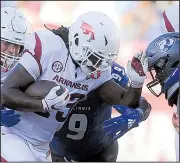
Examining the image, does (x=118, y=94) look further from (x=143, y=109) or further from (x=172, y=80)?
(x=172, y=80)

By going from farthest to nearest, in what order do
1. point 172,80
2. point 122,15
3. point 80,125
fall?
point 122,15, point 80,125, point 172,80

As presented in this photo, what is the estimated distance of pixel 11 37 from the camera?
247cm

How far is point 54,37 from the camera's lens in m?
1.98

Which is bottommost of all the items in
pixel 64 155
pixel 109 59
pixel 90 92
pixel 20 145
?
pixel 64 155

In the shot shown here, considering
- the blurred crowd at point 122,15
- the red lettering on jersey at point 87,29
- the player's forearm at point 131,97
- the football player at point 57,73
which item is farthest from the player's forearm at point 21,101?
the blurred crowd at point 122,15

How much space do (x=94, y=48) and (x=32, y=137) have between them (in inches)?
15.4

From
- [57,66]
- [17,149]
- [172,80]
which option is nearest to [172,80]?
[172,80]

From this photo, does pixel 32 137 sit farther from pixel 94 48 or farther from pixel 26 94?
pixel 94 48

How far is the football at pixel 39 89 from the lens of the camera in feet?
6.17

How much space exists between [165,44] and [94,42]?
9.1 inches

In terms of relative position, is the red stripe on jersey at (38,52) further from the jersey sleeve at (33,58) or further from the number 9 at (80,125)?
the number 9 at (80,125)

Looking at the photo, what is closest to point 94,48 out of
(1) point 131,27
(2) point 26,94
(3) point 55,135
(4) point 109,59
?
(4) point 109,59

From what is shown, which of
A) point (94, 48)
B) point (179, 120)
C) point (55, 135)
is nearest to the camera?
point (179, 120)

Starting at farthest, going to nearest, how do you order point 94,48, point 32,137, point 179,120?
1. point 32,137
2. point 94,48
3. point 179,120
